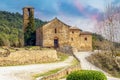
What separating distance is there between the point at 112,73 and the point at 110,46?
7.61 m

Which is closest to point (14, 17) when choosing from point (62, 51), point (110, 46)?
point (62, 51)

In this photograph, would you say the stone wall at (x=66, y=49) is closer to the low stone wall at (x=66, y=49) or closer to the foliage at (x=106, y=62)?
the low stone wall at (x=66, y=49)

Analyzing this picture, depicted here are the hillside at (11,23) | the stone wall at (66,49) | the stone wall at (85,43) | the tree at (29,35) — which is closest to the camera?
the stone wall at (66,49)

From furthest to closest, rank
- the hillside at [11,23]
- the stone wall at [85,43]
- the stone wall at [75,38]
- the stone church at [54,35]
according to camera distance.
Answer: the hillside at [11,23]
the stone wall at [85,43]
the stone wall at [75,38]
the stone church at [54,35]

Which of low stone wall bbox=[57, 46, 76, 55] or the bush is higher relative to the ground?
low stone wall bbox=[57, 46, 76, 55]

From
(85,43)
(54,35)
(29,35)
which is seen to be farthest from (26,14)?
(85,43)

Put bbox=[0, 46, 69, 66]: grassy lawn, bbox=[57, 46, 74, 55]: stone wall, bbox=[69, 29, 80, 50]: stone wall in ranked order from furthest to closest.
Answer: bbox=[69, 29, 80, 50]: stone wall, bbox=[57, 46, 74, 55]: stone wall, bbox=[0, 46, 69, 66]: grassy lawn

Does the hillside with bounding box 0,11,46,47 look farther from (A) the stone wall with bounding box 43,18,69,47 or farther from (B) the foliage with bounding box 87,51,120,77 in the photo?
(B) the foliage with bounding box 87,51,120,77

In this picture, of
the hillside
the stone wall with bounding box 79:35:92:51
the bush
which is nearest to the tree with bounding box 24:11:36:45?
the stone wall with bounding box 79:35:92:51

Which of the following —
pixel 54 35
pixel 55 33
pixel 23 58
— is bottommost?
pixel 23 58

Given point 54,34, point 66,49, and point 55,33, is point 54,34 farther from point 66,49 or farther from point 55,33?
point 66,49

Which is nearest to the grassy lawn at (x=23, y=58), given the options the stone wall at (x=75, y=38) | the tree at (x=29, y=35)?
the tree at (x=29, y=35)

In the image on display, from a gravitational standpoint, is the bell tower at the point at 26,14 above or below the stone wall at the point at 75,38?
above

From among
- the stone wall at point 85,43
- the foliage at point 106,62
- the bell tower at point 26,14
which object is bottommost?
the foliage at point 106,62
